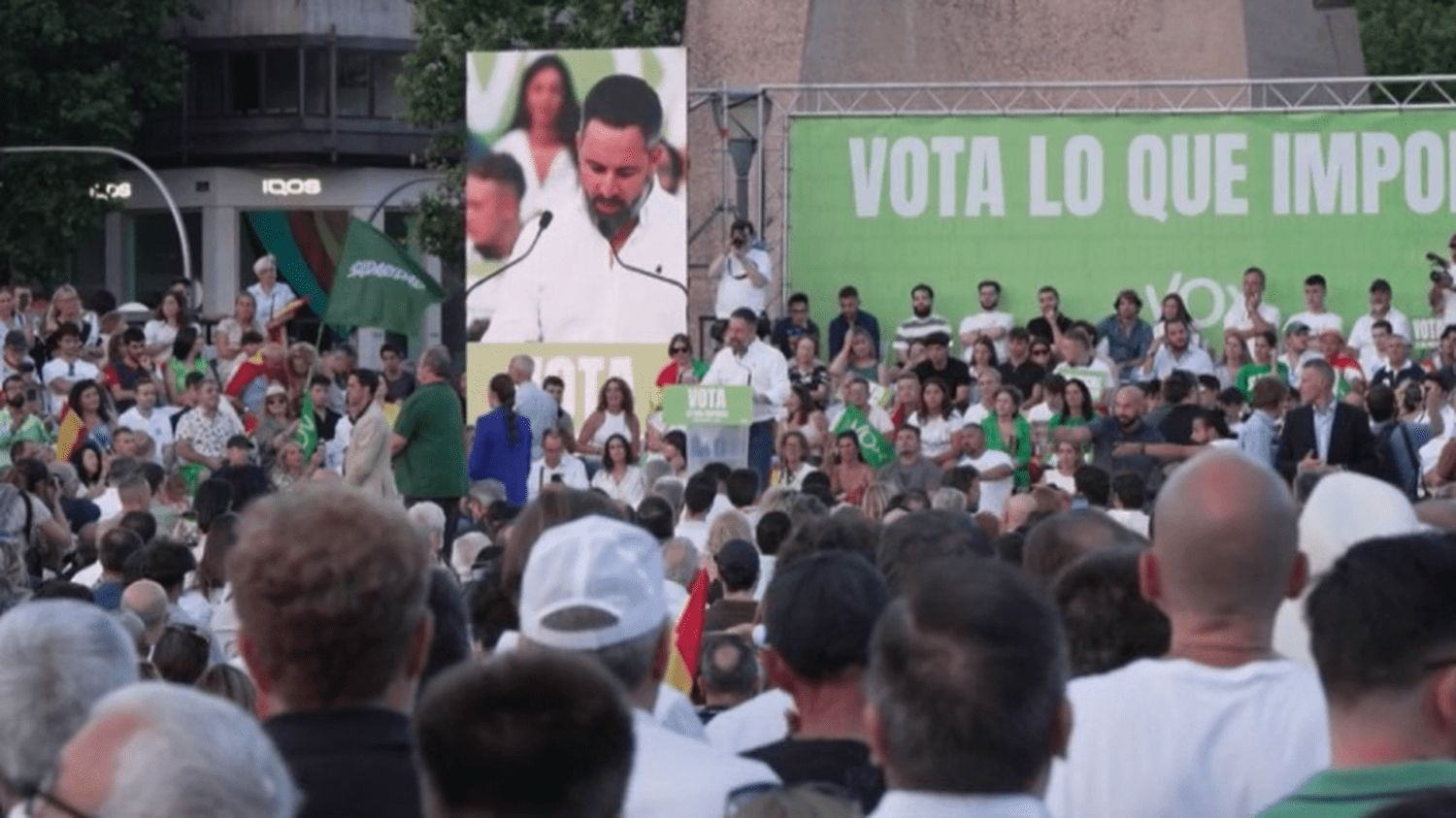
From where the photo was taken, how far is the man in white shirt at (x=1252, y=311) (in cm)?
2533

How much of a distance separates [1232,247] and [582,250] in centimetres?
571

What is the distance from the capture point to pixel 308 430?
75.3ft

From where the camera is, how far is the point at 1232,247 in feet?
87.2

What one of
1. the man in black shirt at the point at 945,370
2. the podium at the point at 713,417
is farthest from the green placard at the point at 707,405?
the man in black shirt at the point at 945,370

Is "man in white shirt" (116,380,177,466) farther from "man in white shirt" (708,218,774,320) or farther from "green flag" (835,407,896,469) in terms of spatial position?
"man in white shirt" (708,218,774,320)

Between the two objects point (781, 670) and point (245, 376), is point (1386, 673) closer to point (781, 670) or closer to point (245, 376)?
point (781, 670)

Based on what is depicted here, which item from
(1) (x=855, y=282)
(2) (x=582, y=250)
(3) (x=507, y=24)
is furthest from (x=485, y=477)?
(3) (x=507, y=24)

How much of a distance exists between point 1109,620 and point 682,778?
1.30m

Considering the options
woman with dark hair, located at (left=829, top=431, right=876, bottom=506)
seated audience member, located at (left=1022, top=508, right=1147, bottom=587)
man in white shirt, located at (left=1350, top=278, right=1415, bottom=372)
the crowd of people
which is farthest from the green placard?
seated audience member, located at (left=1022, top=508, right=1147, bottom=587)

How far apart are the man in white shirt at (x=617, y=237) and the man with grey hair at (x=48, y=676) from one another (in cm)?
2078

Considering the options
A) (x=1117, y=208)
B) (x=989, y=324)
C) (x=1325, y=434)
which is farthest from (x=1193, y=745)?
(x=1117, y=208)

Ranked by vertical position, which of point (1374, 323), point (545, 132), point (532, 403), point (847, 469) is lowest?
point (847, 469)

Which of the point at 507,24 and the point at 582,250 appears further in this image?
the point at 507,24

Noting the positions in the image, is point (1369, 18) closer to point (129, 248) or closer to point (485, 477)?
point (129, 248)
